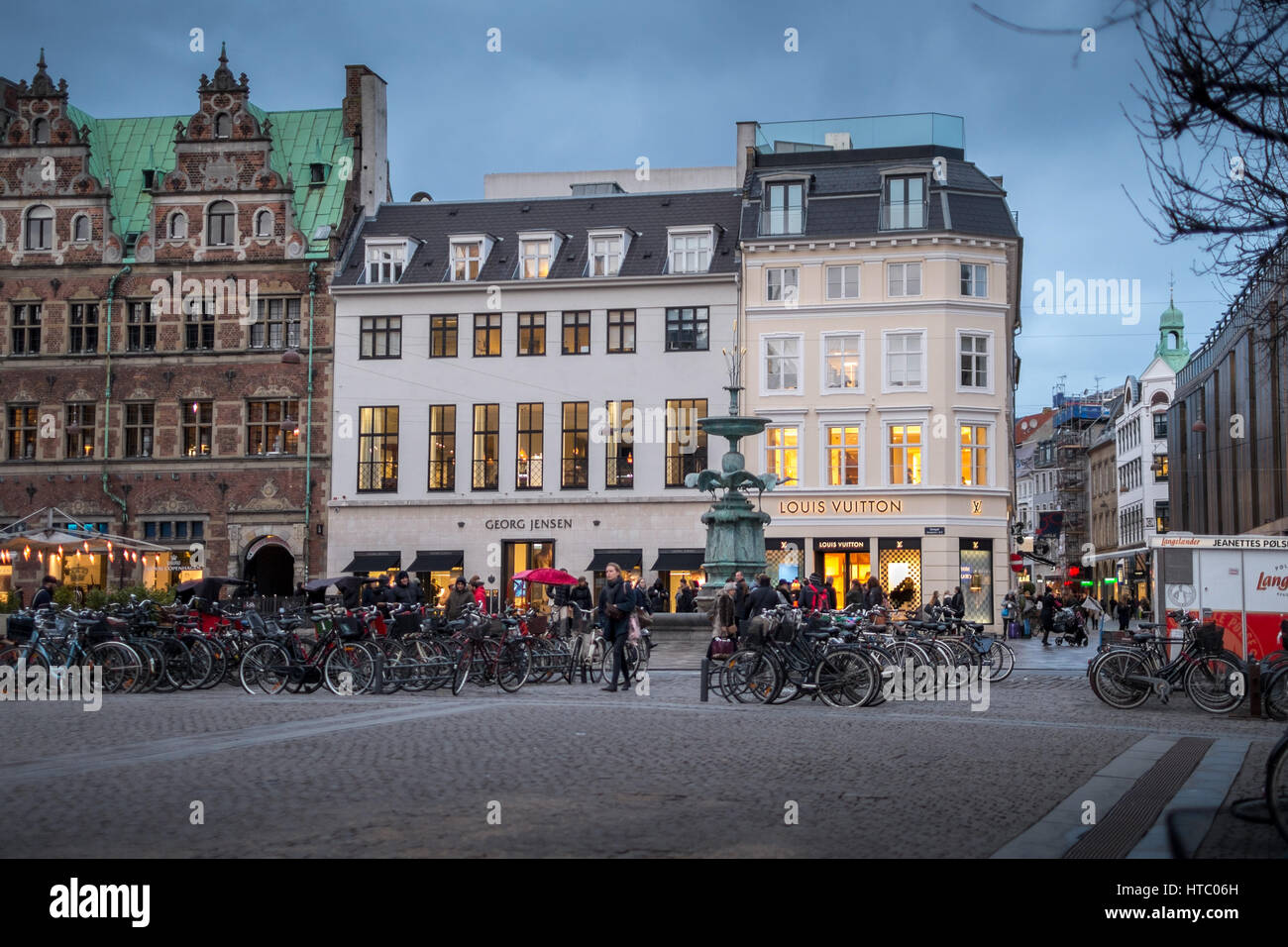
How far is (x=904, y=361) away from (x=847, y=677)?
101ft

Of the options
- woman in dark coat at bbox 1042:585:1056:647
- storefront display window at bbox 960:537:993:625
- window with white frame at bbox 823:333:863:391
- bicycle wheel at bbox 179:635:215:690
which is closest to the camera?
bicycle wheel at bbox 179:635:215:690

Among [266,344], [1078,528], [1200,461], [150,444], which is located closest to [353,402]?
[266,344]

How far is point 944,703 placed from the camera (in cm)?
1889

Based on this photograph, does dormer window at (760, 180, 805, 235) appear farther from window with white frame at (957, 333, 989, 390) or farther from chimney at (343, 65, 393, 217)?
chimney at (343, 65, 393, 217)

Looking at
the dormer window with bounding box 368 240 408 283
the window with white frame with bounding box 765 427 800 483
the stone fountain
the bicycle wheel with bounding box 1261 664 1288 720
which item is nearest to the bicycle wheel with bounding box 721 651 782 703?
the bicycle wheel with bounding box 1261 664 1288 720

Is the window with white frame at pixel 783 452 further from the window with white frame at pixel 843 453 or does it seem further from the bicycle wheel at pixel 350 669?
the bicycle wheel at pixel 350 669

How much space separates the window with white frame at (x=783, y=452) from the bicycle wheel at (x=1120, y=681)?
29.2 meters

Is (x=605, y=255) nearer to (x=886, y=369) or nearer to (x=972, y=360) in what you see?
(x=886, y=369)

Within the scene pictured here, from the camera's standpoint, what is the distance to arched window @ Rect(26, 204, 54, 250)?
49.3 meters

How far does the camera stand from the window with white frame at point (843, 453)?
4738cm

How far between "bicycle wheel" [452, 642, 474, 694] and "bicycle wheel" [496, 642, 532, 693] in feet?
1.42

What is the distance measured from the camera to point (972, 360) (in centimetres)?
4734
